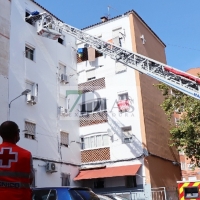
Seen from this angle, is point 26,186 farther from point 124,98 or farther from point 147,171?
point 124,98

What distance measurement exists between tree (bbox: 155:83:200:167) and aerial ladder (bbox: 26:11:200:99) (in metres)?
5.33

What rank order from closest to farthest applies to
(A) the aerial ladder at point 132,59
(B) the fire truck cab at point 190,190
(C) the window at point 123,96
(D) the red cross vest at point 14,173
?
1. (D) the red cross vest at point 14,173
2. (B) the fire truck cab at point 190,190
3. (A) the aerial ladder at point 132,59
4. (C) the window at point 123,96

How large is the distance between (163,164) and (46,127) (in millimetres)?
8196

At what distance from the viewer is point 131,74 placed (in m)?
22.0

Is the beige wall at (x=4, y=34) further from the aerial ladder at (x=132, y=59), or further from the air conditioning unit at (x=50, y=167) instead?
the air conditioning unit at (x=50, y=167)

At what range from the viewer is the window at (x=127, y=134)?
68.8 ft

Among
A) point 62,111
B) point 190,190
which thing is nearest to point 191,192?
point 190,190

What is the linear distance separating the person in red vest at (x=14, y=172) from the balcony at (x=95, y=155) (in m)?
17.6

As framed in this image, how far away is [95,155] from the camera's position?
850 inches

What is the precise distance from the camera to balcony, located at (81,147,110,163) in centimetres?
2127

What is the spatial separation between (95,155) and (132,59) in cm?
771

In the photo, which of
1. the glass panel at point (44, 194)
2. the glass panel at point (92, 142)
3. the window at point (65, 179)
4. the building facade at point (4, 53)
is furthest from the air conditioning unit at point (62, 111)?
the glass panel at point (44, 194)

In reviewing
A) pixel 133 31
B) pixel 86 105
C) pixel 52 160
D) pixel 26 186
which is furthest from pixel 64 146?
pixel 26 186

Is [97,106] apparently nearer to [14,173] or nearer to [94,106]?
[94,106]
